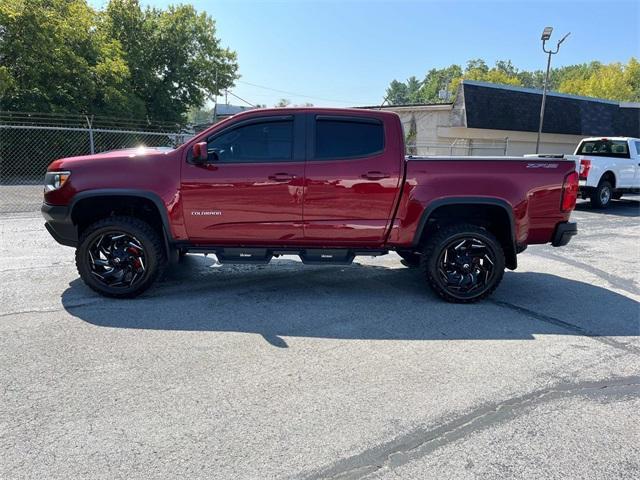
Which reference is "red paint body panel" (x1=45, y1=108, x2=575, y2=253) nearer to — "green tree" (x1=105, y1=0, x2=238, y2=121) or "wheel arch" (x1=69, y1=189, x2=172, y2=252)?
"wheel arch" (x1=69, y1=189, x2=172, y2=252)

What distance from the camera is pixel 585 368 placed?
367cm

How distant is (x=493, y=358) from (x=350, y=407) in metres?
1.46

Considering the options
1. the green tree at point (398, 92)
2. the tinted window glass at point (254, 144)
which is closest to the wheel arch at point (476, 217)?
the tinted window glass at point (254, 144)

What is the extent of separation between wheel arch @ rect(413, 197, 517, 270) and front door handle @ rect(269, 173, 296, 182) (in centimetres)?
146

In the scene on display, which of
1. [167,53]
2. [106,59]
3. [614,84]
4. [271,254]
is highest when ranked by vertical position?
[614,84]

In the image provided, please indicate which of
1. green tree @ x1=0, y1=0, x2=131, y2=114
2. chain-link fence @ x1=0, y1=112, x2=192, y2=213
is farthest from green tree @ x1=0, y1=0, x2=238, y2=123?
chain-link fence @ x1=0, y1=112, x2=192, y2=213

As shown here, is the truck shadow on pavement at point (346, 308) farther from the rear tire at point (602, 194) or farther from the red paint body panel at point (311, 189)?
→ the rear tire at point (602, 194)

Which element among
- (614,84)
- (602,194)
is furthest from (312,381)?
(614,84)

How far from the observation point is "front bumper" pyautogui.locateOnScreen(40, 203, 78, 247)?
4.76 meters

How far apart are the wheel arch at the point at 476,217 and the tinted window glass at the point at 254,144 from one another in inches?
64.8

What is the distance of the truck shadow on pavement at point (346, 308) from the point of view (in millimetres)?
4277

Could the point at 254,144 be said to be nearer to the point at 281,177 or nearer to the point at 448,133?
the point at 281,177

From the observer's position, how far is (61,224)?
4.82m

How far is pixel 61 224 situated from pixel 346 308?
313 centimetres
